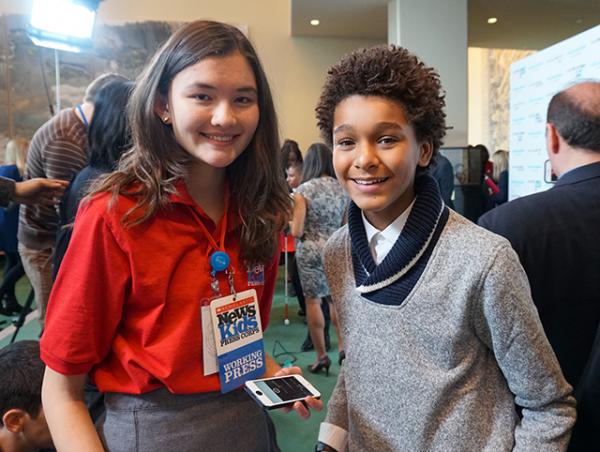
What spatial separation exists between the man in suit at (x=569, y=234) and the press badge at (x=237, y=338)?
880mm

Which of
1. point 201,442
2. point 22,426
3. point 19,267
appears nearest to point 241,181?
point 201,442

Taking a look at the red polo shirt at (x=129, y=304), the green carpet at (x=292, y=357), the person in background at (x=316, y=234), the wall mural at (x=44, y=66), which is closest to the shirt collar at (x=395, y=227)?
the red polo shirt at (x=129, y=304)

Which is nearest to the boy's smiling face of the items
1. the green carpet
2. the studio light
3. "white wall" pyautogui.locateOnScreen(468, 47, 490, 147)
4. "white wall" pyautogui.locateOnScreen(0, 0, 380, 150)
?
the green carpet

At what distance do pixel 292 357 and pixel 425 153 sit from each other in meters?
2.81

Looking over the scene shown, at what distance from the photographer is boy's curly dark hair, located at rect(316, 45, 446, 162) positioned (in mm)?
860

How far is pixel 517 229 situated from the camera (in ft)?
4.68

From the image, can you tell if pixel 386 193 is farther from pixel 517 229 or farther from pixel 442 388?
pixel 517 229

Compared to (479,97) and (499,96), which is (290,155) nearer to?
(499,96)

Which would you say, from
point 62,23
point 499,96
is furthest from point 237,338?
point 499,96

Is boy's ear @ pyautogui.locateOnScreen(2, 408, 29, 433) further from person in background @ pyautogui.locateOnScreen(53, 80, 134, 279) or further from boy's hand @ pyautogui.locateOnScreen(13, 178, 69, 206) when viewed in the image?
boy's hand @ pyautogui.locateOnScreen(13, 178, 69, 206)

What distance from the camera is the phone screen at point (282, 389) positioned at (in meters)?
0.88

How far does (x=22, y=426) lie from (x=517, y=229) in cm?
165

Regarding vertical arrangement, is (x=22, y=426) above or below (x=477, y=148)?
below

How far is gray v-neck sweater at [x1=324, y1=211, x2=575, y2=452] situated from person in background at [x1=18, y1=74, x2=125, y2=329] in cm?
173
